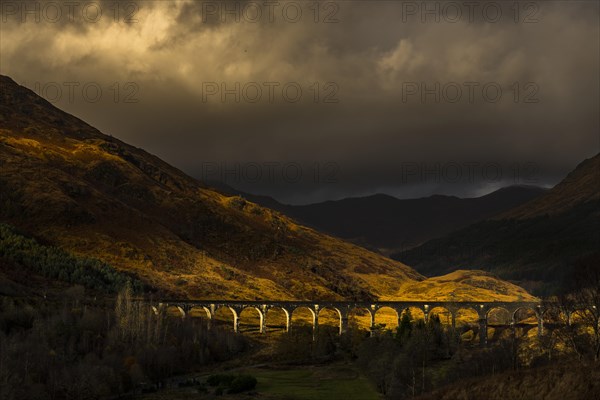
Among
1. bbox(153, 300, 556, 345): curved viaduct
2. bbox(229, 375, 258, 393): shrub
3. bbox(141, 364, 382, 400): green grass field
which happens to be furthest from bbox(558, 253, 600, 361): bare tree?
bbox(153, 300, 556, 345): curved viaduct

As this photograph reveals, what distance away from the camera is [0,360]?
64.3 m

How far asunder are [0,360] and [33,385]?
4.58 m

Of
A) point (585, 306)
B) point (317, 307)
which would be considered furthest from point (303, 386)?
point (317, 307)

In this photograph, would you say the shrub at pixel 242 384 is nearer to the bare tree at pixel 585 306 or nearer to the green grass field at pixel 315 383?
the green grass field at pixel 315 383

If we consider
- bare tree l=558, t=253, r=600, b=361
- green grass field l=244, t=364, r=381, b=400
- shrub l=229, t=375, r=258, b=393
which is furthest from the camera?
shrub l=229, t=375, r=258, b=393

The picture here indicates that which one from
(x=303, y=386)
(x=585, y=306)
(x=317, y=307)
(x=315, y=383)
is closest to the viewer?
(x=585, y=306)

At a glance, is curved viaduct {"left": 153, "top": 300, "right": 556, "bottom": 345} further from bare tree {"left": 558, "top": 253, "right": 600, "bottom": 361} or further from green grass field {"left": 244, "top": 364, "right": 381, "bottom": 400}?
bare tree {"left": 558, "top": 253, "right": 600, "bottom": 361}

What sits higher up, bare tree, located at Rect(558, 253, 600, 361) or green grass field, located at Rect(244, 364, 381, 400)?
bare tree, located at Rect(558, 253, 600, 361)

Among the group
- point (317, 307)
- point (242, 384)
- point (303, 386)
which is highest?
point (317, 307)

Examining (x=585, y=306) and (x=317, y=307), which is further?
(x=317, y=307)

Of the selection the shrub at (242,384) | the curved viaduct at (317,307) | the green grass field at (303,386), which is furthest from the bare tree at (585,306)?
the curved viaduct at (317,307)

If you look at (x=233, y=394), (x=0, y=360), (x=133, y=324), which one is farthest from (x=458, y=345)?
(x=0, y=360)

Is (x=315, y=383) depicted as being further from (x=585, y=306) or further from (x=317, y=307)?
(x=317, y=307)

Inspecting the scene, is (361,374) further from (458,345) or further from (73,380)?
(73,380)
